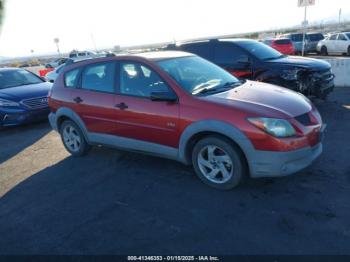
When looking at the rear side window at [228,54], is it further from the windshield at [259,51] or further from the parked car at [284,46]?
the parked car at [284,46]

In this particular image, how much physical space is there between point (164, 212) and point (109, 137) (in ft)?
6.48

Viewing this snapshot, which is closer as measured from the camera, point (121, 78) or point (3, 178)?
point (121, 78)

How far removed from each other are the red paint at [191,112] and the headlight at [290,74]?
2917mm

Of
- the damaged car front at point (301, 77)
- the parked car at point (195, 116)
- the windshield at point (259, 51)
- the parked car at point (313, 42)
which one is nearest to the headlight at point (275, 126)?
the parked car at point (195, 116)

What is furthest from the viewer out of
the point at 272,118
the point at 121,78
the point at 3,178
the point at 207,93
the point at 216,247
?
the point at 3,178

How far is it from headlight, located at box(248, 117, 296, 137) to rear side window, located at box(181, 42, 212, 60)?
513 cm

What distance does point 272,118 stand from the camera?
13.4ft

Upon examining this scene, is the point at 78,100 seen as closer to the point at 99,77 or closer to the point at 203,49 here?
the point at 99,77

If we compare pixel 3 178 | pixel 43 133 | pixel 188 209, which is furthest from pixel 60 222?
pixel 43 133

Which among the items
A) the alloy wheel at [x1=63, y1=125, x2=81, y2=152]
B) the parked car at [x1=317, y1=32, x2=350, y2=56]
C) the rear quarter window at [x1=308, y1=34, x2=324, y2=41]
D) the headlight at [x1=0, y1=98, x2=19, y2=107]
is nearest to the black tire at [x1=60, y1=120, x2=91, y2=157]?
the alloy wheel at [x1=63, y1=125, x2=81, y2=152]

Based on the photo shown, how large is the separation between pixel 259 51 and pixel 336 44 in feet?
54.8

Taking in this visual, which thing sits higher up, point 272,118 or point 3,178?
point 272,118

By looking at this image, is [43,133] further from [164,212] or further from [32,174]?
[164,212]

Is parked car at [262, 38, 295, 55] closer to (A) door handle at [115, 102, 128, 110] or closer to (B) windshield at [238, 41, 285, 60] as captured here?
(B) windshield at [238, 41, 285, 60]
